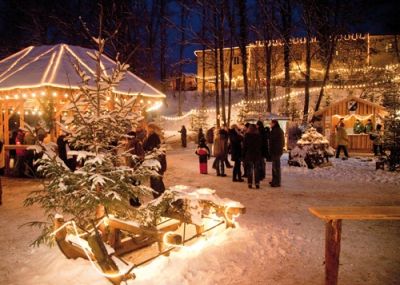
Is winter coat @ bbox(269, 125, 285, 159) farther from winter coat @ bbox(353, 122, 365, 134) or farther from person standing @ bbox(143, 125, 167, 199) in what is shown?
winter coat @ bbox(353, 122, 365, 134)

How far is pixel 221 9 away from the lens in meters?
27.1

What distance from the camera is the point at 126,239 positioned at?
530 cm

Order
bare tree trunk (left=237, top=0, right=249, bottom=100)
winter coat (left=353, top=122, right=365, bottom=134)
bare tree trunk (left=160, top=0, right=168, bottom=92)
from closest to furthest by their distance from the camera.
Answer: winter coat (left=353, top=122, right=365, bottom=134) < bare tree trunk (left=237, top=0, right=249, bottom=100) < bare tree trunk (left=160, top=0, right=168, bottom=92)

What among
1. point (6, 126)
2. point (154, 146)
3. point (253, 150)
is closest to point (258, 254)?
point (154, 146)

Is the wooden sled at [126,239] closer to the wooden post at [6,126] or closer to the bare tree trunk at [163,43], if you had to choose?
the wooden post at [6,126]

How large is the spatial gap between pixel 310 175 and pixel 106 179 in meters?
9.52

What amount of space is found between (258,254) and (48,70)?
1031 cm

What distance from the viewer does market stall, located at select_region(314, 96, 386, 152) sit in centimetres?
2061

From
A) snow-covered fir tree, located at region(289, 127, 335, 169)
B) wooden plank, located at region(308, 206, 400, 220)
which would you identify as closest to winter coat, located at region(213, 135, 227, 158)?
snow-covered fir tree, located at region(289, 127, 335, 169)

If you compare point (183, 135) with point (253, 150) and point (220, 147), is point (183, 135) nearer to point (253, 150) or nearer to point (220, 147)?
point (220, 147)

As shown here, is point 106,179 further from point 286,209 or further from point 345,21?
point 345,21

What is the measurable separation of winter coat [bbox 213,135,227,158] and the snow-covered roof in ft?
10.2

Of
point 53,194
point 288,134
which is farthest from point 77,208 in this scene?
point 288,134

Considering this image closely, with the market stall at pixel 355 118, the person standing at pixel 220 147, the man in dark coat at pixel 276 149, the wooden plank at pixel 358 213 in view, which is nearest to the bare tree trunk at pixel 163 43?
the market stall at pixel 355 118
